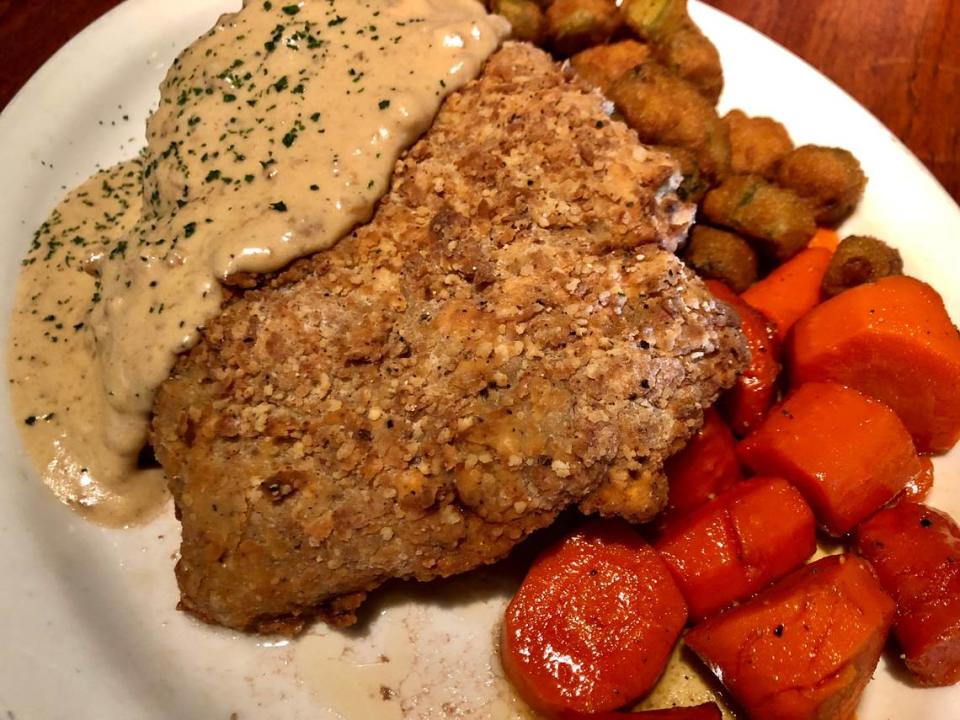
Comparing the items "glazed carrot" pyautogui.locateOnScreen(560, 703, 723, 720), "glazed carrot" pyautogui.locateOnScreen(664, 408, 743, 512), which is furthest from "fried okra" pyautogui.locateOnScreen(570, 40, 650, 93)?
"glazed carrot" pyautogui.locateOnScreen(560, 703, 723, 720)

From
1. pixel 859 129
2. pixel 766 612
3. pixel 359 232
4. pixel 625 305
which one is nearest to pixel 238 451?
pixel 359 232

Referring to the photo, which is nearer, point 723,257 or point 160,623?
point 160,623

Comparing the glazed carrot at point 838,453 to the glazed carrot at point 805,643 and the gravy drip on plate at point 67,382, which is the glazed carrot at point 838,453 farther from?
the gravy drip on plate at point 67,382

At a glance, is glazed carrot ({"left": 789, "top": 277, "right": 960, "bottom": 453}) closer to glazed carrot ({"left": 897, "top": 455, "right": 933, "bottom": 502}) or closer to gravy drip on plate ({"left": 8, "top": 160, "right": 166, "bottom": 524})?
glazed carrot ({"left": 897, "top": 455, "right": 933, "bottom": 502})

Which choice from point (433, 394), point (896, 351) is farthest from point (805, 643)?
point (433, 394)

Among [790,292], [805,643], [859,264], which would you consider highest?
[859,264]

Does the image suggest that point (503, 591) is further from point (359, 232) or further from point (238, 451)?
point (359, 232)

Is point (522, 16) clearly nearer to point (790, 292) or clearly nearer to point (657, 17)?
point (657, 17)
